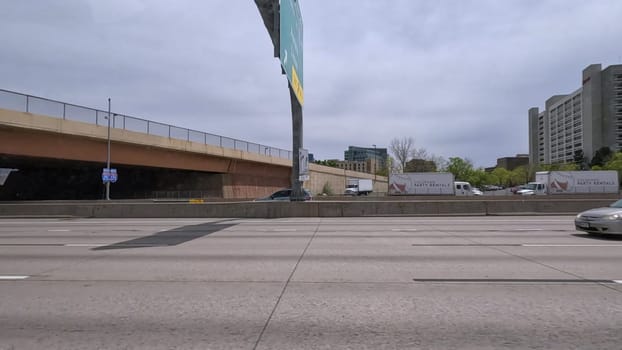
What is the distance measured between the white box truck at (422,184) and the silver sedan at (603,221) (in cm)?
3548

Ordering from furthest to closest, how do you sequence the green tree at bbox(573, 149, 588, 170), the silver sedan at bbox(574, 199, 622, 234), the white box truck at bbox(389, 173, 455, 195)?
1. the green tree at bbox(573, 149, 588, 170)
2. the white box truck at bbox(389, 173, 455, 195)
3. the silver sedan at bbox(574, 199, 622, 234)

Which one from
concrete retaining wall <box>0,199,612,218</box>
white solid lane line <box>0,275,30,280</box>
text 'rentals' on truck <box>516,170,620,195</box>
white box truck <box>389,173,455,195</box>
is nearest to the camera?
white solid lane line <box>0,275,30,280</box>

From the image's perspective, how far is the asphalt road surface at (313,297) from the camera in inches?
178

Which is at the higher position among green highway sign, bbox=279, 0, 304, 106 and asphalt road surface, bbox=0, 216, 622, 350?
green highway sign, bbox=279, 0, 304, 106

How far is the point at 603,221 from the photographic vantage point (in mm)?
12562

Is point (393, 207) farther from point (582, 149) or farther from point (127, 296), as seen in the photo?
point (582, 149)

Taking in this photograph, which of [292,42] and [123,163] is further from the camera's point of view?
[123,163]

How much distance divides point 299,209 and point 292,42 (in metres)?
9.54

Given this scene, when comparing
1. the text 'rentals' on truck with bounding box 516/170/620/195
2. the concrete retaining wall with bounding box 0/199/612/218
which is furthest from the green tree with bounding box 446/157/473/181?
the concrete retaining wall with bounding box 0/199/612/218

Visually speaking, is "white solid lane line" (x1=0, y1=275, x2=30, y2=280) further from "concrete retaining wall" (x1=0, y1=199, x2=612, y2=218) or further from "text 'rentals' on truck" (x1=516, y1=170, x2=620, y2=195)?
"text 'rentals' on truck" (x1=516, y1=170, x2=620, y2=195)

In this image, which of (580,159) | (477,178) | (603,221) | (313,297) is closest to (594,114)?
(580,159)

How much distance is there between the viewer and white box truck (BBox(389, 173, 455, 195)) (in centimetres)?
4859

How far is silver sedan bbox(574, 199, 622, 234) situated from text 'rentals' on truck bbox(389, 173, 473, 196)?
35.5m

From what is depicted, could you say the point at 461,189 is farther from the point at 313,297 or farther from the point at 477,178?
the point at 477,178
